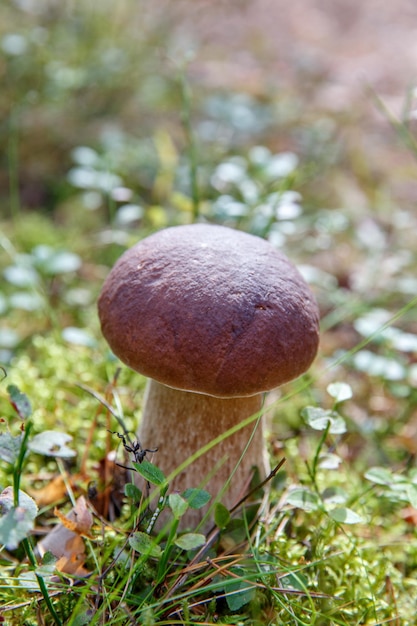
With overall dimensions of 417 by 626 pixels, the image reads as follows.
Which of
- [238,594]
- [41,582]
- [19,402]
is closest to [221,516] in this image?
[238,594]

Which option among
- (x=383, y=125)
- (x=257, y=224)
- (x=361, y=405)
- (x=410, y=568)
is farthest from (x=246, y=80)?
(x=410, y=568)

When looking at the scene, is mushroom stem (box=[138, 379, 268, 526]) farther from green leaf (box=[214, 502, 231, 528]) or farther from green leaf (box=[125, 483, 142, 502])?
green leaf (box=[125, 483, 142, 502])

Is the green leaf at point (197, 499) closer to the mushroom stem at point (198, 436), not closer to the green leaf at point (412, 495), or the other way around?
the mushroom stem at point (198, 436)

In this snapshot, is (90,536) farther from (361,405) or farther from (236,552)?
(361,405)

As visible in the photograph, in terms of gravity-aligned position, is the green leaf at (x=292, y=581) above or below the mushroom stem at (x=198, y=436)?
below

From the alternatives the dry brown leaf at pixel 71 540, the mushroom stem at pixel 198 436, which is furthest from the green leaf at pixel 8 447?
the mushroom stem at pixel 198 436

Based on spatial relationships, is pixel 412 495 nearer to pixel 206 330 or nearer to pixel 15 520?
pixel 206 330

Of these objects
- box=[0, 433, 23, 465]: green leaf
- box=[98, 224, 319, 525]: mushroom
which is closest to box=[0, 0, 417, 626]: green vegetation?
box=[0, 433, 23, 465]: green leaf

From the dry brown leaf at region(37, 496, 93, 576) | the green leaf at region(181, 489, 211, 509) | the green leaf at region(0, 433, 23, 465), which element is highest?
the green leaf at region(0, 433, 23, 465)
